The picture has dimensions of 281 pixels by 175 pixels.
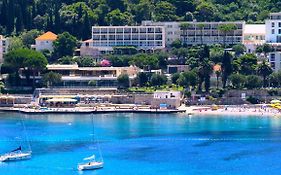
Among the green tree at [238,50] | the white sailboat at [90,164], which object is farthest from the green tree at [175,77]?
the white sailboat at [90,164]

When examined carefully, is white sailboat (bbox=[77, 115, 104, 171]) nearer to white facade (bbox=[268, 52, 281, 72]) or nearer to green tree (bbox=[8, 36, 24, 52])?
white facade (bbox=[268, 52, 281, 72])

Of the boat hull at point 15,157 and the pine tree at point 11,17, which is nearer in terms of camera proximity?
the boat hull at point 15,157

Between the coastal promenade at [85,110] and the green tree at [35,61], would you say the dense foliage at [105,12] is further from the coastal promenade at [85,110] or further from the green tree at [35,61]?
the coastal promenade at [85,110]

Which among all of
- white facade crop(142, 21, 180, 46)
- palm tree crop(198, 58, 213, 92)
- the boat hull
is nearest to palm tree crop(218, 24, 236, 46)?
white facade crop(142, 21, 180, 46)

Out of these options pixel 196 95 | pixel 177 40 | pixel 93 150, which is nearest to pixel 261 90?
pixel 196 95

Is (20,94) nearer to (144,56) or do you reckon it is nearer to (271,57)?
(144,56)
